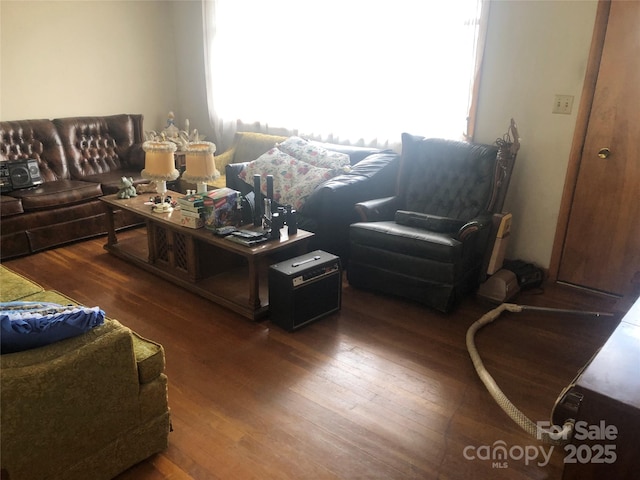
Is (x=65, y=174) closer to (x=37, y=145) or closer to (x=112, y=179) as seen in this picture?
(x=37, y=145)

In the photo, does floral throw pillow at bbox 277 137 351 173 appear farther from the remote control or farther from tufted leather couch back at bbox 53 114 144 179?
tufted leather couch back at bbox 53 114 144 179

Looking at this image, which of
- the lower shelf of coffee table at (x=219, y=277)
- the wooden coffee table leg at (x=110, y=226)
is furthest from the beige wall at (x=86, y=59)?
the lower shelf of coffee table at (x=219, y=277)

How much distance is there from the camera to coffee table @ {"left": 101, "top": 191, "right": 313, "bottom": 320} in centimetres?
279

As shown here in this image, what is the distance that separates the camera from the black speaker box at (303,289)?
2.64 meters

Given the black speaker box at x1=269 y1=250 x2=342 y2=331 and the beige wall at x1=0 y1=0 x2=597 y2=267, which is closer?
the black speaker box at x1=269 y1=250 x2=342 y2=331

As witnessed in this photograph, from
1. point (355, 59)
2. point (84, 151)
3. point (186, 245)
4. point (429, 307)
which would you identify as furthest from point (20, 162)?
point (429, 307)

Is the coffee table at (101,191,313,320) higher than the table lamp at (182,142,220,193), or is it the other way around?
the table lamp at (182,142,220,193)

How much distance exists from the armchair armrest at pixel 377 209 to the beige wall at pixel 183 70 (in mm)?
838

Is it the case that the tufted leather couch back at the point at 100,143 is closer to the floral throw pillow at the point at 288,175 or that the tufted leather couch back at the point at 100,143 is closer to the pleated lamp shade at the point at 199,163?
the floral throw pillow at the point at 288,175

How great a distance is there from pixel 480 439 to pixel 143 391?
131 centimetres

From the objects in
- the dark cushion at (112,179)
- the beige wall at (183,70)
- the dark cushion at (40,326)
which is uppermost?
the beige wall at (183,70)

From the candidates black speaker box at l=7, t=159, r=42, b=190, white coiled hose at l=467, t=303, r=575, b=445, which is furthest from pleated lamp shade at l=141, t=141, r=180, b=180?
white coiled hose at l=467, t=303, r=575, b=445

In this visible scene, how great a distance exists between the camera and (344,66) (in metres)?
4.07

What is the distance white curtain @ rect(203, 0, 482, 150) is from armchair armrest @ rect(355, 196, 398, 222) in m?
0.70
